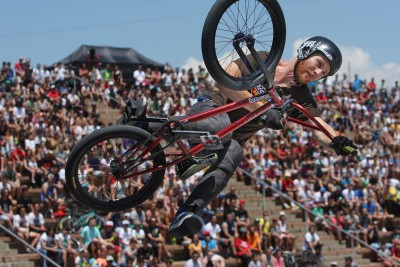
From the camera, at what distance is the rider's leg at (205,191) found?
6355mm

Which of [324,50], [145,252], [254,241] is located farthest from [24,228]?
[324,50]

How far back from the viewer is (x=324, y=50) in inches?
273

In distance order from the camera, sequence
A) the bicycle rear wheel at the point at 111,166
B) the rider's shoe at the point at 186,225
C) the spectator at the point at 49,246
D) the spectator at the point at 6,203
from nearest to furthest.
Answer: the rider's shoe at the point at 186,225, the bicycle rear wheel at the point at 111,166, the spectator at the point at 49,246, the spectator at the point at 6,203

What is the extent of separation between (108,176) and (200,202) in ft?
2.89

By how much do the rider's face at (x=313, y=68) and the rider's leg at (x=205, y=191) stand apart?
900 mm

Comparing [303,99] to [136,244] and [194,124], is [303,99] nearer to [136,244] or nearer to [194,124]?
[194,124]

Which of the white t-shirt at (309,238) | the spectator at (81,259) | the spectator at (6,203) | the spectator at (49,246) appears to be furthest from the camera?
the white t-shirt at (309,238)

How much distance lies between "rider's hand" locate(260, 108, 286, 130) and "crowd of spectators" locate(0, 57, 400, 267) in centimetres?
813

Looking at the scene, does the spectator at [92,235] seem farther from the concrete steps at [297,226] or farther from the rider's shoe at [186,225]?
the rider's shoe at [186,225]

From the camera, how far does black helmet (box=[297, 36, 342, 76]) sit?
6.92m

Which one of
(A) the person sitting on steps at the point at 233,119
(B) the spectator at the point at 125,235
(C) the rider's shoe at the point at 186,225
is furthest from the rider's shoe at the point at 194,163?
(B) the spectator at the point at 125,235

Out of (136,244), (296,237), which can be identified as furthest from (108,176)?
(296,237)

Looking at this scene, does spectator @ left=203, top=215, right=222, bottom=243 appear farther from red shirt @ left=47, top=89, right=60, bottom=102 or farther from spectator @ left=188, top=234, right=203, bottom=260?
red shirt @ left=47, top=89, right=60, bottom=102

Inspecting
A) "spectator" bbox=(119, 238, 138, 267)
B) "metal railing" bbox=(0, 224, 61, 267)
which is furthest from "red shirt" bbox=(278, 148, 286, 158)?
"metal railing" bbox=(0, 224, 61, 267)
